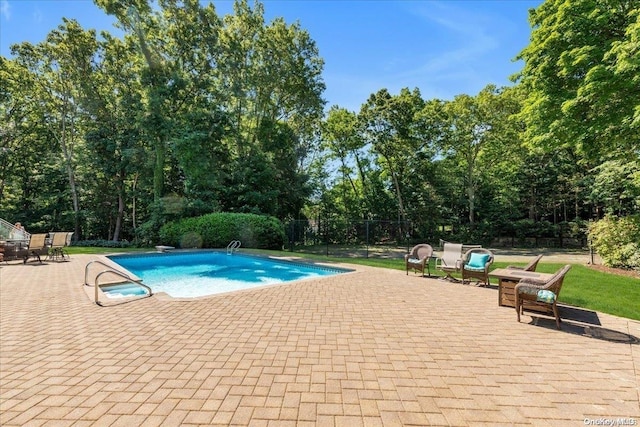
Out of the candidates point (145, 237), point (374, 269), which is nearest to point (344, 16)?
point (374, 269)

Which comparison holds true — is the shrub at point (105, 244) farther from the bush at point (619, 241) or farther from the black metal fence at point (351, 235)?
the bush at point (619, 241)

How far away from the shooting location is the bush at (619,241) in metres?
8.43

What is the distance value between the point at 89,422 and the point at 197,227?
12.9 metres

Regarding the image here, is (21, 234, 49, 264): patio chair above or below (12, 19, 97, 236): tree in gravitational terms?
below

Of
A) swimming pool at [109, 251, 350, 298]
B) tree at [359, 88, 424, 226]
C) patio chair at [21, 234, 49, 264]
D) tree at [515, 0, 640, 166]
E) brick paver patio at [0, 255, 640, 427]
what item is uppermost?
tree at [359, 88, 424, 226]

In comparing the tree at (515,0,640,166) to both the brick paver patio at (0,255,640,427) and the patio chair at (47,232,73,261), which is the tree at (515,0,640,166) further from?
the patio chair at (47,232,73,261)

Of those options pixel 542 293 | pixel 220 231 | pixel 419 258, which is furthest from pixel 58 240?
pixel 542 293

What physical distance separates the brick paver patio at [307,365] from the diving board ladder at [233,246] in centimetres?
762

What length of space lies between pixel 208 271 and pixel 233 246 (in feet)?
Result: 10.4

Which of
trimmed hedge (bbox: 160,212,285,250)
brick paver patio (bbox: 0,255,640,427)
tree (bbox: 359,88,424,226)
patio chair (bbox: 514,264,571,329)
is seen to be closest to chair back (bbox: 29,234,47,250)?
trimmed hedge (bbox: 160,212,285,250)

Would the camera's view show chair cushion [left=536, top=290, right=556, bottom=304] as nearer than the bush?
Yes

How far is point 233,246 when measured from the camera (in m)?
13.7

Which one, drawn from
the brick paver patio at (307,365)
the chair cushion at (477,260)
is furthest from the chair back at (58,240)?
the chair cushion at (477,260)

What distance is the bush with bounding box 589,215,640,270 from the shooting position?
8.43 metres
